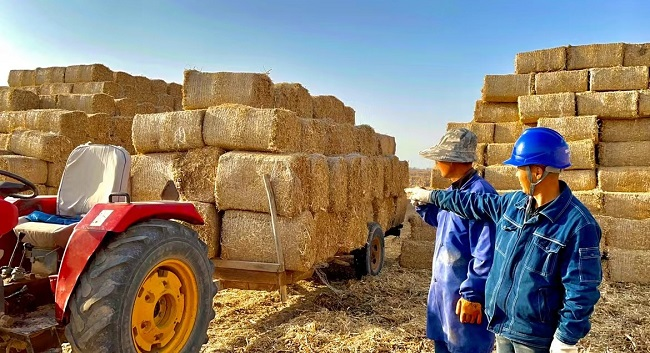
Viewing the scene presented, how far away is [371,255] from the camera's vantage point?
24.9ft

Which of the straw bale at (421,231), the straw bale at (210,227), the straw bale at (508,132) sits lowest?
the straw bale at (421,231)

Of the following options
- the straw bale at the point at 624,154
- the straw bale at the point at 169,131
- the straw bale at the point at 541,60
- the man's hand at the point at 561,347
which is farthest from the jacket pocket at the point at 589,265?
the straw bale at the point at 541,60

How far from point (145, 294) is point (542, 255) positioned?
2453 mm

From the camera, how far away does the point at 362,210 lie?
7.16 metres

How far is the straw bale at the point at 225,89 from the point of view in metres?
5.81

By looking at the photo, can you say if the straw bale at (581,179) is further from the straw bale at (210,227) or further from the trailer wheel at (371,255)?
the straw bale at (210,227)

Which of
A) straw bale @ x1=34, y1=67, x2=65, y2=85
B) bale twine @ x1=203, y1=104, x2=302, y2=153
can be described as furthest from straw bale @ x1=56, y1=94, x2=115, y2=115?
bale twine @ x1=203, y1=104, x2=302, y2=153

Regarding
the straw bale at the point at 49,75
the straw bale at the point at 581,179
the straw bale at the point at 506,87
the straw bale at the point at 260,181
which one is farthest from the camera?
the straw bale at the point at 49,75

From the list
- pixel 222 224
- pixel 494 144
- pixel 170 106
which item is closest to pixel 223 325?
pixel 222 224

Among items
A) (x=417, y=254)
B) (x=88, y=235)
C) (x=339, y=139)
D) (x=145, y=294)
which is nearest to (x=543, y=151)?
(x=145, y=294)

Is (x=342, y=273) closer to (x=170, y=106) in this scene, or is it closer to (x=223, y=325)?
(x=223, y=325)

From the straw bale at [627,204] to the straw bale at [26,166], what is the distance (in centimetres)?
1004

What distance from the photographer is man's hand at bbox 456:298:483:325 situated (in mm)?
2889

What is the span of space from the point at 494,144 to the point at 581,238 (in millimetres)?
7100
